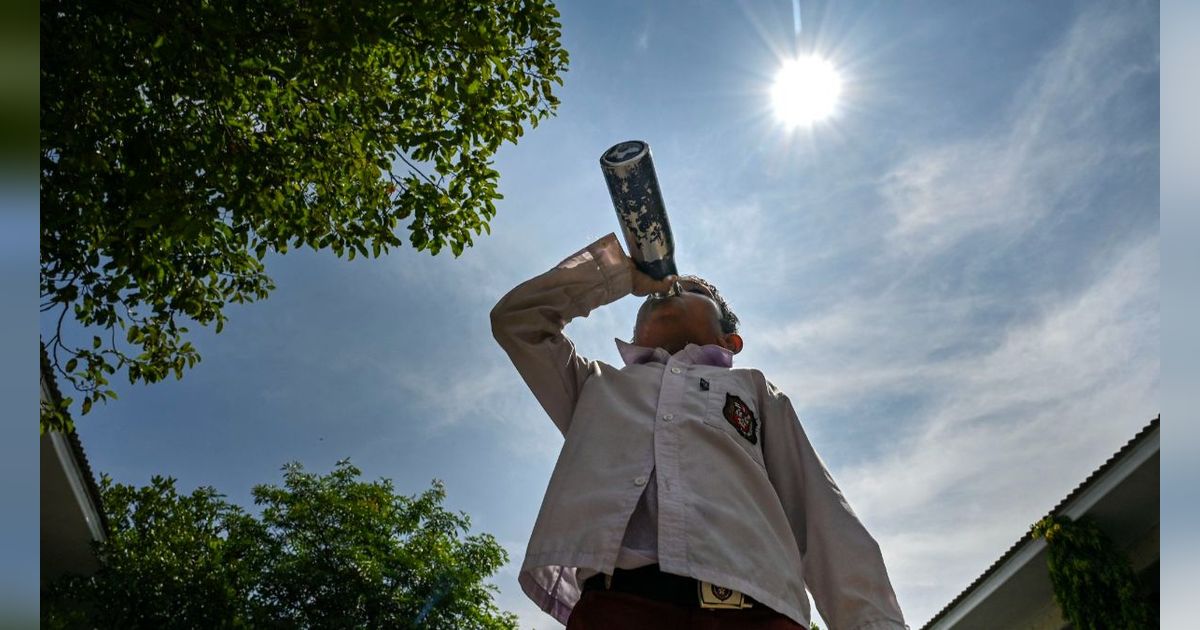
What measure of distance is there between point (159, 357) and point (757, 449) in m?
4.95

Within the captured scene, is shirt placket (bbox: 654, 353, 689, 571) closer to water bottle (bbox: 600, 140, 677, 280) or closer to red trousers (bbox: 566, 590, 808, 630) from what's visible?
red trousers (bbox: 566, 590, 808, 630)

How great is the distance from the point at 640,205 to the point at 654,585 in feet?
3.34

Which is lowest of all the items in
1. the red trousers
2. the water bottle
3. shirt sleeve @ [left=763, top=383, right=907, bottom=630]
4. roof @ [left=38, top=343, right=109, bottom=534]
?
the red trousers

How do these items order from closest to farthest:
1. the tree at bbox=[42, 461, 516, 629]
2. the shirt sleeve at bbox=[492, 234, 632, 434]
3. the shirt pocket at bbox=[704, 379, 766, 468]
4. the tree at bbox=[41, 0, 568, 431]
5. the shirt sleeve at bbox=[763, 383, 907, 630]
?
the shirt sleeve at bbox=[763, 383, 907, 630]
the shirt pocket at bbox=[704, 379, 766, 468]
the shirt sleeve at bbox=[492, 234, 632, 434]
the tree at bbox=[41, 0, 568, 431]
the tree at bbox=[42, 461, 516, 629]

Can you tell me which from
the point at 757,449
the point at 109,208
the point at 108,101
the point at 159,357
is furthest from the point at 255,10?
the point at 757,449

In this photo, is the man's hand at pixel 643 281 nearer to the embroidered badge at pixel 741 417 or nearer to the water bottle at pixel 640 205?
the water bottle at pixel 640 205

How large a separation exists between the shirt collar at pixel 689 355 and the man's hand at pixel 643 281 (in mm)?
164

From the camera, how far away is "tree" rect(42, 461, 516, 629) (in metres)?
9.10

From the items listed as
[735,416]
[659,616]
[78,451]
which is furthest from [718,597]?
[78,451]

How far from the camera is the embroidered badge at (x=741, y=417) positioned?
2199 mm

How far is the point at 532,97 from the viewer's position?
5.61 metres

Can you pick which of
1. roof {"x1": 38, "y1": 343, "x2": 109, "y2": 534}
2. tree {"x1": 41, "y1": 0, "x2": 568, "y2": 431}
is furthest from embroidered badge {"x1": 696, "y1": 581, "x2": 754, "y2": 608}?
roof {"x1": 38, "y1": 343, "x2": 109, "y2": 534}

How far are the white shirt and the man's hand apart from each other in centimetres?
3

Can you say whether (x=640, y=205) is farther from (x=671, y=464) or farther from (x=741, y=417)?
(x=671, y=464)
